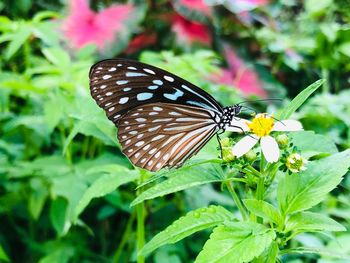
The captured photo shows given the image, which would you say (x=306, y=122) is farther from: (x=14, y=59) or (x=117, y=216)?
(x=14, y=59)

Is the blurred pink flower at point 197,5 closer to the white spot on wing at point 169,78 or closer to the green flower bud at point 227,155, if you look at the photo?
the white spot on wing at point 169,78

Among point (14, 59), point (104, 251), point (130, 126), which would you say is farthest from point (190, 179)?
point (14, 59)

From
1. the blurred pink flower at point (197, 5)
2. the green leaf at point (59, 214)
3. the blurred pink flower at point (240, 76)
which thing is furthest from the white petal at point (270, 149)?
the blurred pink flower at point (197, 5)

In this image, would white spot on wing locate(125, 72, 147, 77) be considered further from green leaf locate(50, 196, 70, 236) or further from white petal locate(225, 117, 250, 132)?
green leaf locate(50, 196, 70, 236)

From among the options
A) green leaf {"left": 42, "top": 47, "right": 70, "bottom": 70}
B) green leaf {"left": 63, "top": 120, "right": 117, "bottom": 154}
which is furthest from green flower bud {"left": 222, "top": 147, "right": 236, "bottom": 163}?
green leaf {"left": 42, "top": 47, "right": 70, "bottom": 70}

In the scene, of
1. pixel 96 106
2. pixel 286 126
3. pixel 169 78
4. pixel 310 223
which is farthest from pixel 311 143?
pixel 96 106

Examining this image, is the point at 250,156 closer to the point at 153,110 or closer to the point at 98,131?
the point at 153,110
